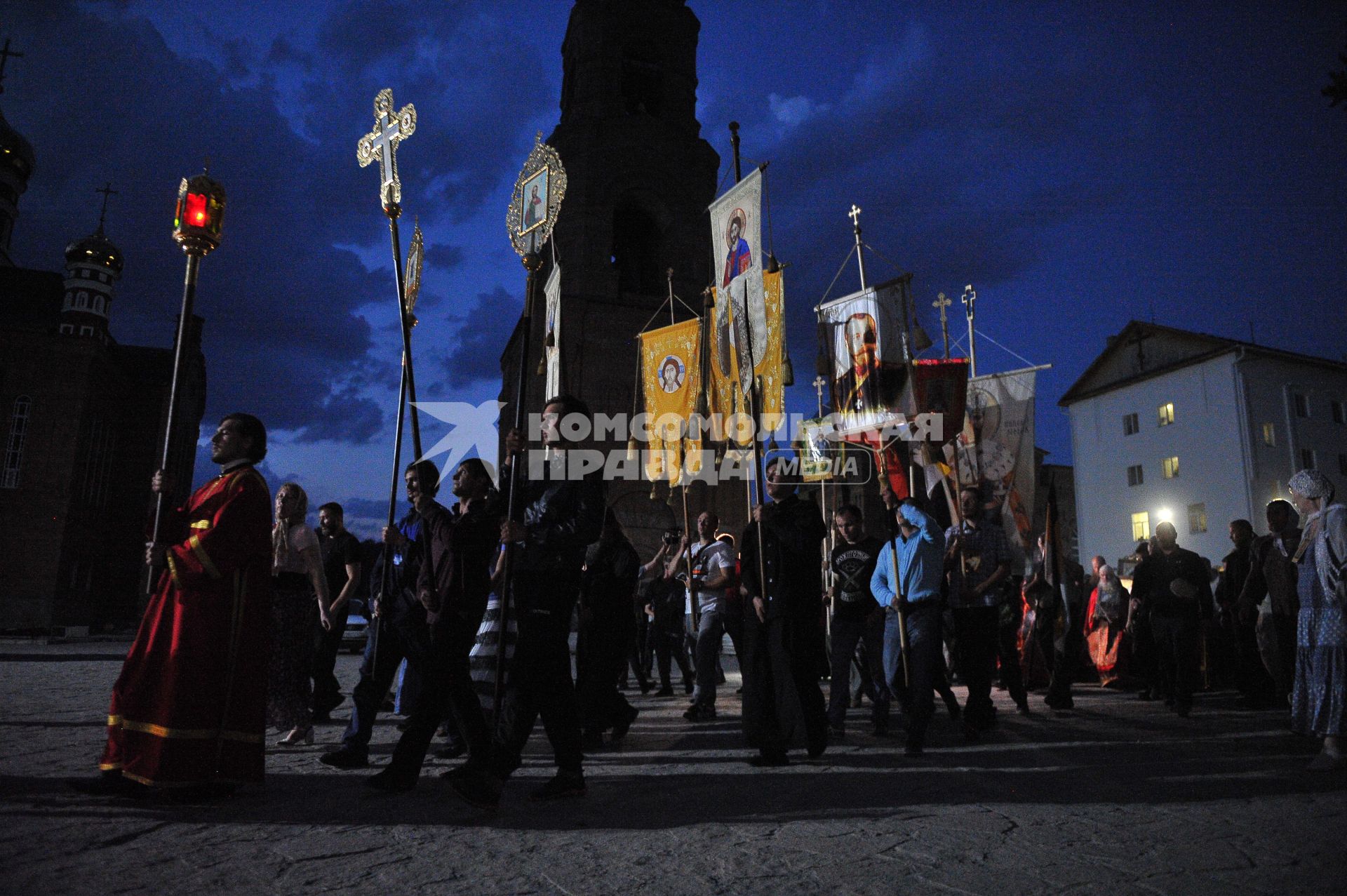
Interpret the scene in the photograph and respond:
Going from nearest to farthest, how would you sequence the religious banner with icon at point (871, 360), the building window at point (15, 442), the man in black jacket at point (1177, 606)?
the man in black jacket at point (1177, 606) < the religious banner with icon at point (871, 360) < the building window at point (15, 442)

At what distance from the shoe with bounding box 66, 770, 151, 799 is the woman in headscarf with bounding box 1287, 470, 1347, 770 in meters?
6.42

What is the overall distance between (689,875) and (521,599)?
1.81 metres

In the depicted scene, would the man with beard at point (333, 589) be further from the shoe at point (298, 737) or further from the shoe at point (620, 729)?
the shoe at point (620, 729)

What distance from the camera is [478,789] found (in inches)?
155

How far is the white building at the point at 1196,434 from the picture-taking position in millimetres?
33625

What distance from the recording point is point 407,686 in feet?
20.8

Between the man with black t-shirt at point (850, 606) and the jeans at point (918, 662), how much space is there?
0.24 meters

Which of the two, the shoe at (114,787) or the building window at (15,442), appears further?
the building window at (15,442)

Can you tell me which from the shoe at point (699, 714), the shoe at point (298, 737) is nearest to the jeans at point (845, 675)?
the shoe at point (699, 714)

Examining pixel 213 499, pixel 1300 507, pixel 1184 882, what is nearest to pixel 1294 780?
pixel 1300 507

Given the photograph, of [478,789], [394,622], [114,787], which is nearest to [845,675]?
[394,622]

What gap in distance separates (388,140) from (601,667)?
4.77m

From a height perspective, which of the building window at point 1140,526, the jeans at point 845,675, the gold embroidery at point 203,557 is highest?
the building window at point 1140,526

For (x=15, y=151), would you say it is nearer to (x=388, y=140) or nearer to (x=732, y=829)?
(x=388, y=140)
